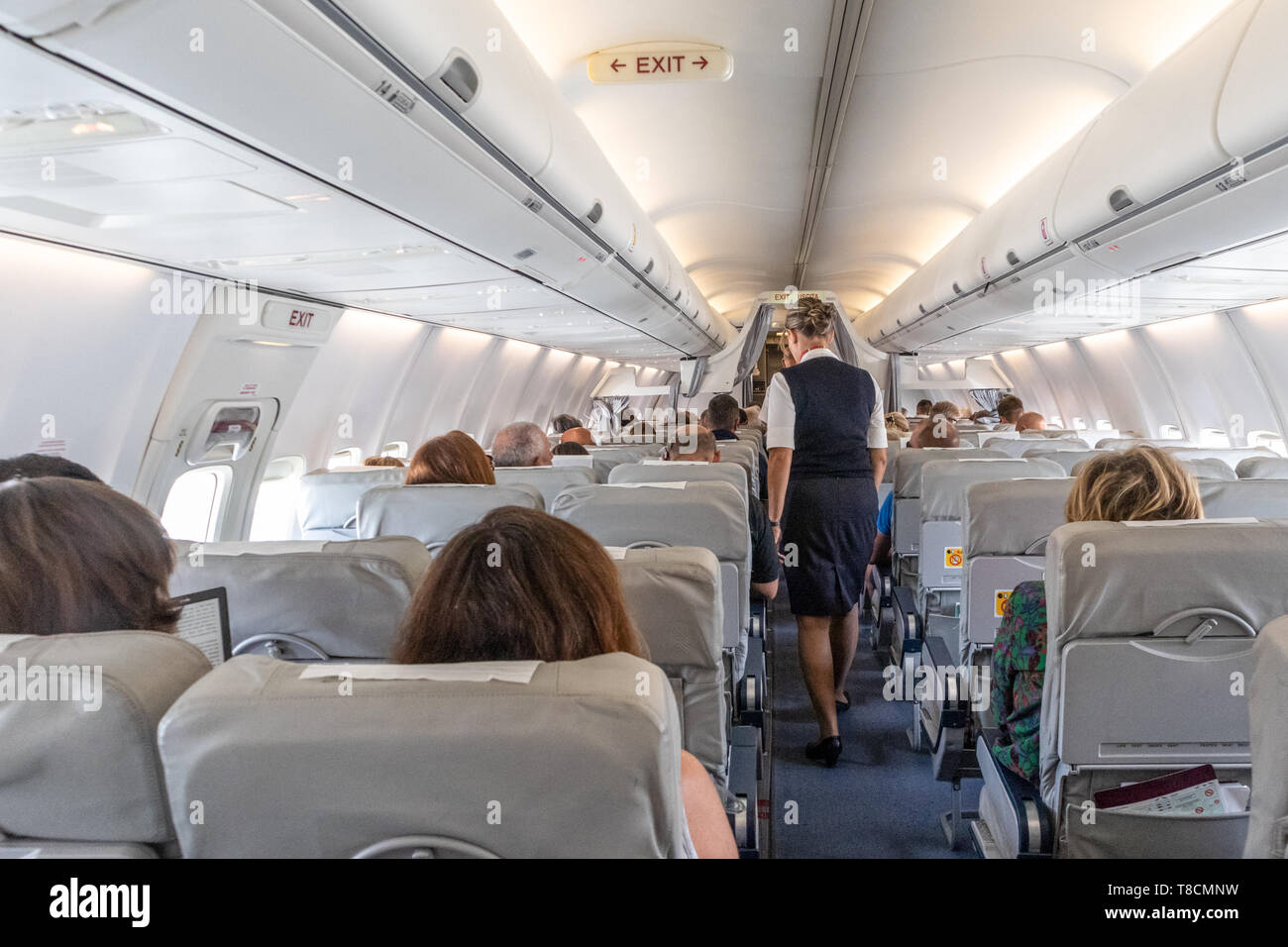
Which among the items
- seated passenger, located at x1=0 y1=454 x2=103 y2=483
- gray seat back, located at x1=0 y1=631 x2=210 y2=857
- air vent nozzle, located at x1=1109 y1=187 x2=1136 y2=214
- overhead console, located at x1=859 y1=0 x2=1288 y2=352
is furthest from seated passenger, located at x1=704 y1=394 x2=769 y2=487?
gray seat back, located at x1=0 y1=631 x2=210 y2=857

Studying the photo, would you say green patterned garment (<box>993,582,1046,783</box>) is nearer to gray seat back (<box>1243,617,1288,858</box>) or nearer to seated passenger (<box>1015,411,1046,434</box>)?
gray seat back (<box>1243,617,1288,858</box>)

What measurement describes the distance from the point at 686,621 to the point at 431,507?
1.54 meters

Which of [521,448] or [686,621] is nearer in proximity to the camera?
[686,621]

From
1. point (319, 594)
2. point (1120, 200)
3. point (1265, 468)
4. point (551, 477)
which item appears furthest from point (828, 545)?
point (319, 594)

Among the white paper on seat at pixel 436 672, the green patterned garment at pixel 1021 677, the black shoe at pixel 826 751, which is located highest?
the white paper on seat at pixel 436 672

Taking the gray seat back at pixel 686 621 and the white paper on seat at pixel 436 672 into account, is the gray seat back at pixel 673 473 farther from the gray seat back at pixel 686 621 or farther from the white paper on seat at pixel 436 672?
the white paper on seat at pixel 436 672

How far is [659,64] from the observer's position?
4480 millimetres

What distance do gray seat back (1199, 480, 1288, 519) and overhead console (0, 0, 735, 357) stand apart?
301cm

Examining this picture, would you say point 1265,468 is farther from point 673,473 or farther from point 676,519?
point 676,519

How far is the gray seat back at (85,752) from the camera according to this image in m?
1.10

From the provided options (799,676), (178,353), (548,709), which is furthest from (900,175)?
(548,709)

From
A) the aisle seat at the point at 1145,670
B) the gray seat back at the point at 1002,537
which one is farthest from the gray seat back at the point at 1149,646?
the gray seat back at the point at 1002,537

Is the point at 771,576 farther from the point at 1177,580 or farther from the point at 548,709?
the point at 548,709

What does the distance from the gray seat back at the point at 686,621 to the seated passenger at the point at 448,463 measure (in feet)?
5.50
